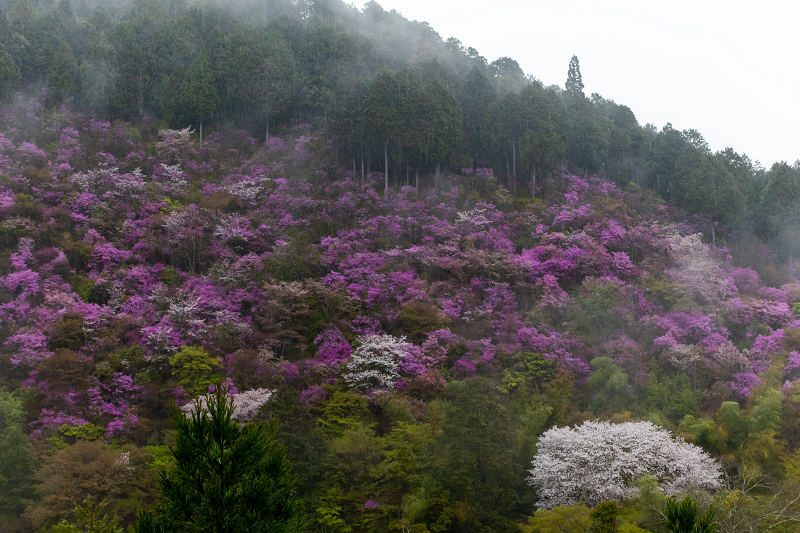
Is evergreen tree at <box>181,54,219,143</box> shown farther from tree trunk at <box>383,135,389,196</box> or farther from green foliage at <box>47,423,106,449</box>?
green foliage at <box>47,423,106,449</box>

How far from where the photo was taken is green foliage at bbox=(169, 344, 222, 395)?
21000 mm

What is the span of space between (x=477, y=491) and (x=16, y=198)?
26219 mm

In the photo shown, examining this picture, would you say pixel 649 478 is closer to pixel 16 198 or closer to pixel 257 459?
pixel 257 459

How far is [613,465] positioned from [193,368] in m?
15.4

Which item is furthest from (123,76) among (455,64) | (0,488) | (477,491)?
(477,491)

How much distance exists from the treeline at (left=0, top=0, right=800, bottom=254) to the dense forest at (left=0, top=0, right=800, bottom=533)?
20 cm

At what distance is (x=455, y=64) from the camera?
150ft

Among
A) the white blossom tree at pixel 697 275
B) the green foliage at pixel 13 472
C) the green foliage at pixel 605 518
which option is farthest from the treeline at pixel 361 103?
the green foliage at pixel 605 518

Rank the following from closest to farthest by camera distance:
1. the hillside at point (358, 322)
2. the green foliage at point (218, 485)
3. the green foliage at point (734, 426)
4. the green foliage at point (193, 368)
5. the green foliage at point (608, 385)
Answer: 1. the green foliage at point (218, 485)
2. the hillside at point (358, 322)
3. the green foliage at point (734, 426)
4. the green foliage at point (608, 385)
5. the green foliage at point (193, 368)

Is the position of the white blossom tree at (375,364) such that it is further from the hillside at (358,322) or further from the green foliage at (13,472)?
the green foliage at (13,472)

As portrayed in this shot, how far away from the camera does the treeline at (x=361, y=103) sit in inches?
1334

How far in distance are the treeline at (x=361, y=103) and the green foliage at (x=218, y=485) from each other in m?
27.8

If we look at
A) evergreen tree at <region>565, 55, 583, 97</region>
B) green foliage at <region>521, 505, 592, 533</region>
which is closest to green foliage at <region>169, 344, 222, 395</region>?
green foliage at <region>521, 505, 592, 533</region>

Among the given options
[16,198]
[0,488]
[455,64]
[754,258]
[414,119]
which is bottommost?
[0,488]
